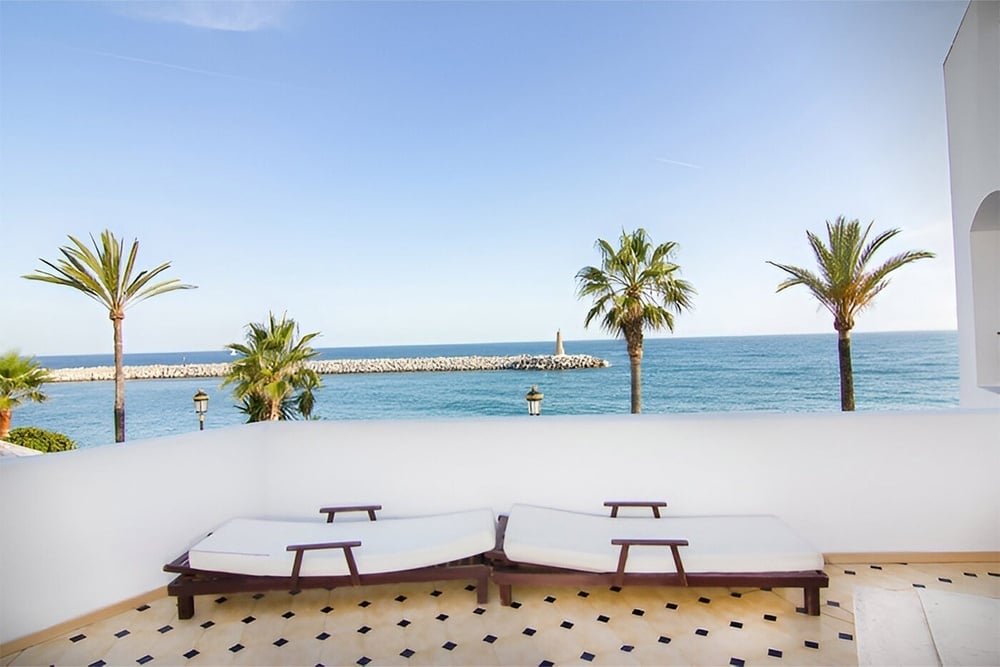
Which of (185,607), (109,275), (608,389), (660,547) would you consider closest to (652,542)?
(660,547)

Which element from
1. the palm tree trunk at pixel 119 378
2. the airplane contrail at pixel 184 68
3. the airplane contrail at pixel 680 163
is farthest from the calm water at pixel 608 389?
the airplane contrail at pixel 184 68

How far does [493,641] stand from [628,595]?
0.91 metres

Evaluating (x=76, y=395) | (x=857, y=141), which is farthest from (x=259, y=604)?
(x=76, y=395)

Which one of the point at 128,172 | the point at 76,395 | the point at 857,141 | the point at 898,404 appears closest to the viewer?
→ the point at 857,141

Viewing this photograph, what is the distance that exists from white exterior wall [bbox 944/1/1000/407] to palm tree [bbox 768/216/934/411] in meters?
3.55

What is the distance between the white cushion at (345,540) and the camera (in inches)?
112

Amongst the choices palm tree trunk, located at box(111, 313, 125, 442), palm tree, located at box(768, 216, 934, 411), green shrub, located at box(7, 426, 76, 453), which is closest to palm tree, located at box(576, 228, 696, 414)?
palm tree, located at box(768, 216, 934, 411)

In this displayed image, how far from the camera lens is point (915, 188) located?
9938mm

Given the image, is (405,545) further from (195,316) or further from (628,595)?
(195,316)

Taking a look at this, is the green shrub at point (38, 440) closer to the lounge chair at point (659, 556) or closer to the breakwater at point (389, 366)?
the lounge chair at point (659, 556)

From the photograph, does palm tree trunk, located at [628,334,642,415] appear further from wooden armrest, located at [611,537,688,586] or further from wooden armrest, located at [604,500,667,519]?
wooden armrest, located at [611,537,688,586]

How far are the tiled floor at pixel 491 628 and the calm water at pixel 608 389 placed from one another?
22955 mm

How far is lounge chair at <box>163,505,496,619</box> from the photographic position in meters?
2.82

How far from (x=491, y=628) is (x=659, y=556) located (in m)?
0.97
